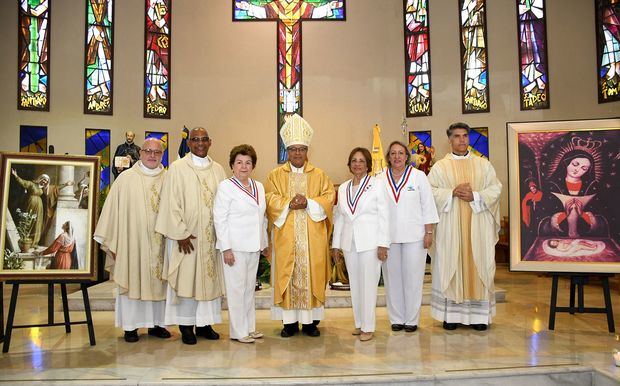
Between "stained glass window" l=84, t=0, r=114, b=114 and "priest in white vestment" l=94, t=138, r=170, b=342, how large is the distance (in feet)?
24.1

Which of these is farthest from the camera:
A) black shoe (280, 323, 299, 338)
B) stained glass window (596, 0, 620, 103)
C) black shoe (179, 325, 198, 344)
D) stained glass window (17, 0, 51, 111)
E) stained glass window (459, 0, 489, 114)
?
stained glass window (459, 0, 489, 114)

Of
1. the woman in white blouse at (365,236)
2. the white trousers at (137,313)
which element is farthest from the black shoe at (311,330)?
the white trousers at (137,313)

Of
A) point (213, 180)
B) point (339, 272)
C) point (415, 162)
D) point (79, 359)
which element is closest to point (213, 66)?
point (415, 162)

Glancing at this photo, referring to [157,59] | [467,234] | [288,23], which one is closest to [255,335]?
[467,234]

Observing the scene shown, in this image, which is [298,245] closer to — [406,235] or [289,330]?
[289,330]

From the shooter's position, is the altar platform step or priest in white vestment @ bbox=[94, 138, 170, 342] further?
the altar platform step

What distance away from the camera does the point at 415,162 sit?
30.1ft

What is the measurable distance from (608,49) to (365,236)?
8.34 meters

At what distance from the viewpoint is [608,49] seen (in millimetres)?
10445

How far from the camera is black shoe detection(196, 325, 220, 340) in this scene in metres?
4.69

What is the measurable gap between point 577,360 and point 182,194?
318 cm

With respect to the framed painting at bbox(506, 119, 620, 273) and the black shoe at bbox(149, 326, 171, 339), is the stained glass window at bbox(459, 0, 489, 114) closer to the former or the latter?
the framed painting at bbox(506, 119, 620, 273)

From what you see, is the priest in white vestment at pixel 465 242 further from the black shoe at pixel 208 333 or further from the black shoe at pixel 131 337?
the black shoe at pixel 131 337

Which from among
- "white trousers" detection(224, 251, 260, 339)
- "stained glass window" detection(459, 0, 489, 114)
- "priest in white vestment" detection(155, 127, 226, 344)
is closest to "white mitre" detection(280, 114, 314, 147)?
"priest in white vestment" detection(155, 127, 226, 344)
